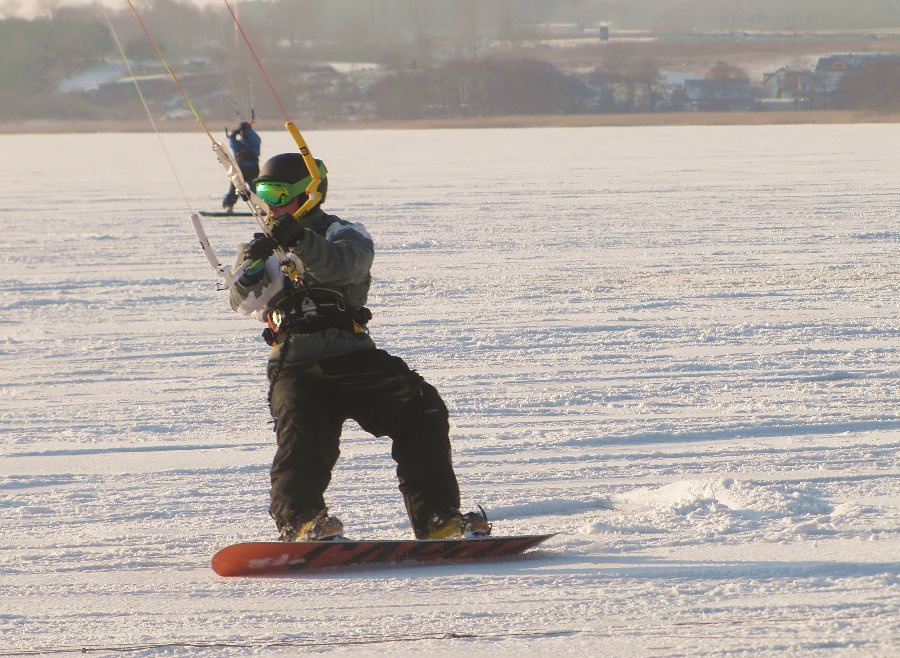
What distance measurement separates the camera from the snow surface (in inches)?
114

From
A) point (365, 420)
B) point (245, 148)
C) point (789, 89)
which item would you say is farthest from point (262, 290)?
point (789, 89)

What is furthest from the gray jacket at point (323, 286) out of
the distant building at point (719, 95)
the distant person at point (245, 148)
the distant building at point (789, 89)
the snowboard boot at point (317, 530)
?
the distant building at point (719, 95)

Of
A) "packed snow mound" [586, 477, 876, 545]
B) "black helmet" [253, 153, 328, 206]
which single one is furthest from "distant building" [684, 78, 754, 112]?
"black helmet" [253, 153, 328, 206]

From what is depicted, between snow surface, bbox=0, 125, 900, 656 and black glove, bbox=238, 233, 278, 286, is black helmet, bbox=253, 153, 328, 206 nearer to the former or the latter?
black glove, bbox=238, 233, 278, 286

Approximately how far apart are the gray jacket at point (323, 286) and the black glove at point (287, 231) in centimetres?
18

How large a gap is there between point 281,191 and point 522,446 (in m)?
1.64

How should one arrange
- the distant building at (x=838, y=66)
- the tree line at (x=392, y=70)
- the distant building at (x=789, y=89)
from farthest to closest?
the distant building at (x=789, y=89)
the distant building at (x=838, y=66)
the tree line at (x=392, y=70)

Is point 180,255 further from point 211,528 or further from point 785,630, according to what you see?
point 785,630

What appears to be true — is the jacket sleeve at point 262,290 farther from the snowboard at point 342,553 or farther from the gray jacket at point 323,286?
the snowboard at point 342,553

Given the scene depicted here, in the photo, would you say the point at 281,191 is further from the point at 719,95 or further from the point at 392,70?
the point at 719,95

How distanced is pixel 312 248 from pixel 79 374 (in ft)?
11.3

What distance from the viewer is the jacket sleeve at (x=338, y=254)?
3.26m

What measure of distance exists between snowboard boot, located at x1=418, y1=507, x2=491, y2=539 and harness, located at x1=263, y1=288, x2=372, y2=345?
1.88 ft

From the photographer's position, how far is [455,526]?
3.43 meters
